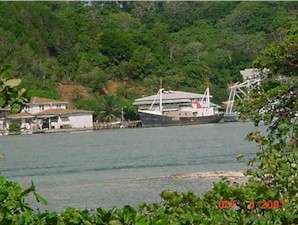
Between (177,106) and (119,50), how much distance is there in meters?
6.18

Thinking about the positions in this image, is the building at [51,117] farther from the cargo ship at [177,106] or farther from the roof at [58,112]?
the cargo ship at [177,106]

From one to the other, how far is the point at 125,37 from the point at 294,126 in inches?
2338

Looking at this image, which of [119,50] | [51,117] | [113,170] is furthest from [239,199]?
[119,50]

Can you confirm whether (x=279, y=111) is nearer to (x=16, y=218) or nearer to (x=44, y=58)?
(x=16, y=218)

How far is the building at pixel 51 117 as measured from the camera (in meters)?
57.7

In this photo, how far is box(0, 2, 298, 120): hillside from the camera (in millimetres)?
60812

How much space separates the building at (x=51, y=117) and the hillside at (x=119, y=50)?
0.97 meters

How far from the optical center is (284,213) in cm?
349

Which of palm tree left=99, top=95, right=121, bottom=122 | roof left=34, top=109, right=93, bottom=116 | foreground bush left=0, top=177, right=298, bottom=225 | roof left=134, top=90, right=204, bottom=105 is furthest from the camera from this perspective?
roof left=134, top=90, right=204, bottom=105

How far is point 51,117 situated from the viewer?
58.8 meters

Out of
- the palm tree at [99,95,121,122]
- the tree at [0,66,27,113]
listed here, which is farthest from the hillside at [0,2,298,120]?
the tree at [0,66,27,113]

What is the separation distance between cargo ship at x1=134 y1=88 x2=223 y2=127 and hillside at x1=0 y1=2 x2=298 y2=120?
1.52 meters

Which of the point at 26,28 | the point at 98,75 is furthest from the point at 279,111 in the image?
the point at 26,28

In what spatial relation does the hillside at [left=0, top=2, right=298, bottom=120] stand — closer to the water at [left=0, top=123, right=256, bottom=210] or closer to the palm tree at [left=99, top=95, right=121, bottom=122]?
the palm tree at [left=99, top=95, right=121, bottom=122]
